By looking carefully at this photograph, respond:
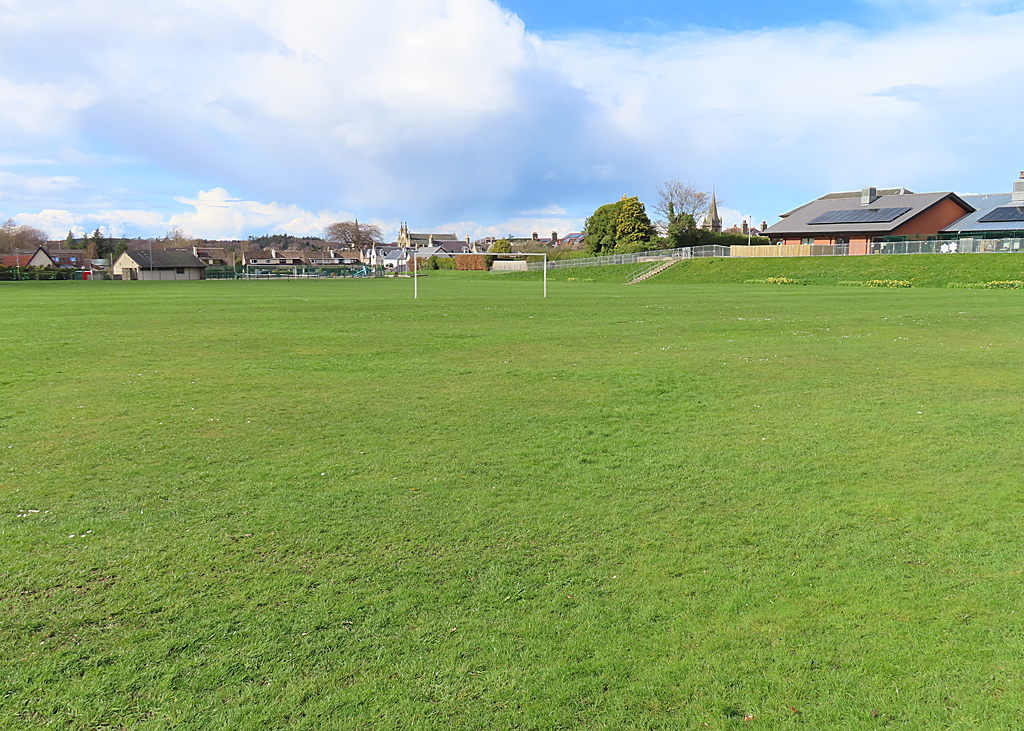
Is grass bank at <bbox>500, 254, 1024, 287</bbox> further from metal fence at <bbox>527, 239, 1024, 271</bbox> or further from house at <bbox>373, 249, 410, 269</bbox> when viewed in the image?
house at <bbox>373, 249, 410, 269</bbox>

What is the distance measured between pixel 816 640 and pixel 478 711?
6.38ft

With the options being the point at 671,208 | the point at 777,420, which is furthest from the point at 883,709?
the point at 671,208

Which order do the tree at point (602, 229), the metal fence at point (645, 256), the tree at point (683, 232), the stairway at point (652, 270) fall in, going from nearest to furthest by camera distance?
the stairway at point (652, 270), the metal fence at point (645, 256), the tree at point (683, 232), the tree at point (602, 229)

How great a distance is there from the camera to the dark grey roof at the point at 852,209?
7612 centimetres

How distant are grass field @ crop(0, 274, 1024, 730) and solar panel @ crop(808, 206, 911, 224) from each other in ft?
245

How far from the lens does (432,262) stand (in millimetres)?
135500

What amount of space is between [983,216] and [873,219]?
35.4 ft

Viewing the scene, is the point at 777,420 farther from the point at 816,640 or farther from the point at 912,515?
the point at 816,640

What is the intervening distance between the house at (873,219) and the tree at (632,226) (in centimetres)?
1538

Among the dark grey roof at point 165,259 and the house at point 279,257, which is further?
the house at point 279,257

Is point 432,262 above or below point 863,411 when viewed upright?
above

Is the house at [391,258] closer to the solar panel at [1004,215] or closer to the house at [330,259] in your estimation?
the house at [330,259]

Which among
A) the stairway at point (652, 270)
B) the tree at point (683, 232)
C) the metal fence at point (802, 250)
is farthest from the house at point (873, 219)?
the stairway at point (652, 270)

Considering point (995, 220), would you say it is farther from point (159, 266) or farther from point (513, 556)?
point (159, 266)
